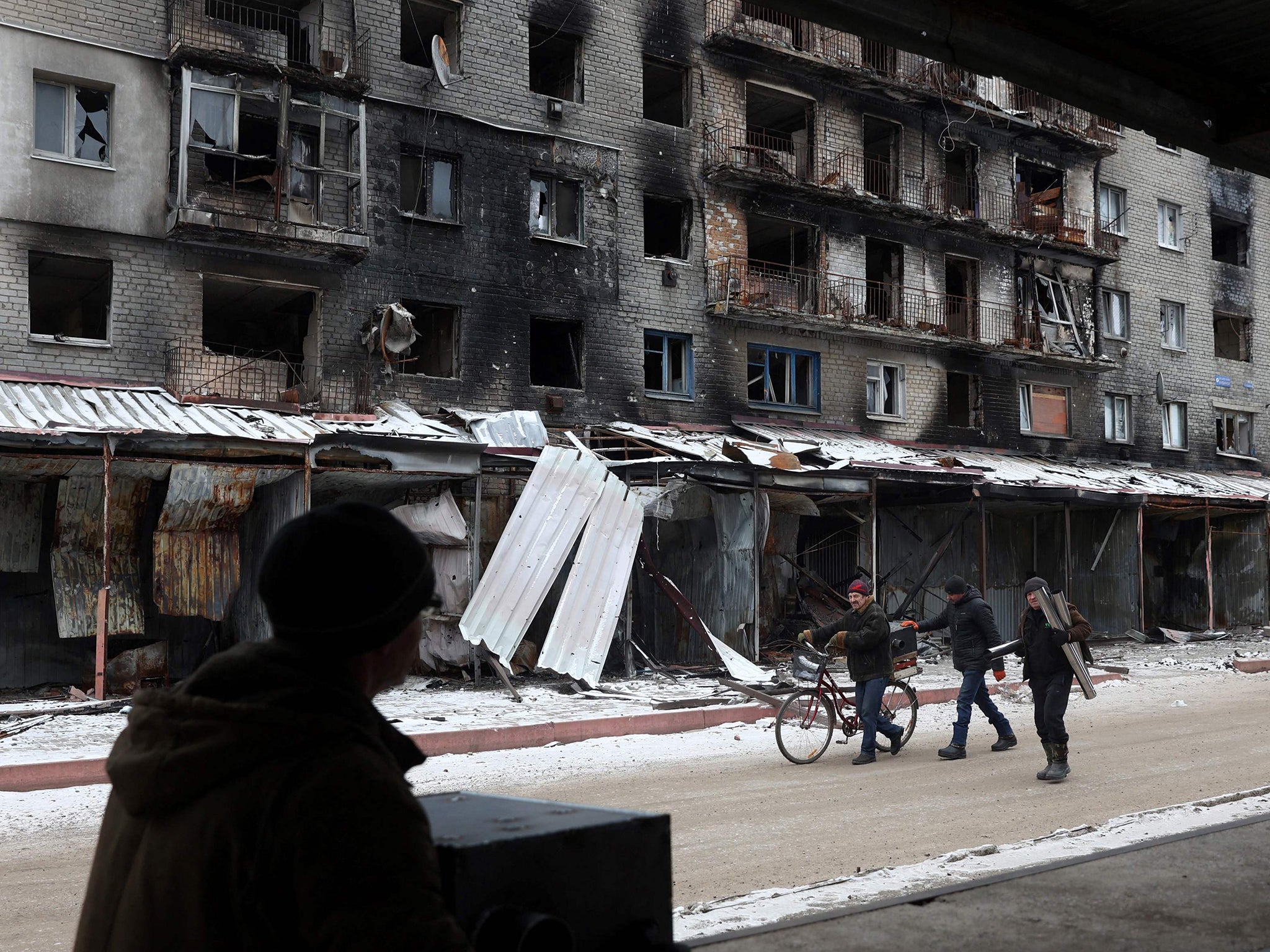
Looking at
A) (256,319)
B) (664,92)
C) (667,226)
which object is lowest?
(256,319)

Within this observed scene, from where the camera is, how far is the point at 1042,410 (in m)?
32.6

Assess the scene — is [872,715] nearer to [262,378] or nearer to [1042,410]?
[262,378]

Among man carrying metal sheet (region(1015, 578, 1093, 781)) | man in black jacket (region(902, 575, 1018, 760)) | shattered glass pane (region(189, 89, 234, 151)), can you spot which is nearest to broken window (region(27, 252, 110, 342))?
shattered glass pane (region(189, 89, 234, 151))

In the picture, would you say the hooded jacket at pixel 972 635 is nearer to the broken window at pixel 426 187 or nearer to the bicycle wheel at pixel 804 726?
the bicycle wheel at pixel 804 726

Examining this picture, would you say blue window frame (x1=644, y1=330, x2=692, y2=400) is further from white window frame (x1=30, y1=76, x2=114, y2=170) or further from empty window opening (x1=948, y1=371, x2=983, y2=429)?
white window frame (x1=30, y1=76, x2=114, y2=170)

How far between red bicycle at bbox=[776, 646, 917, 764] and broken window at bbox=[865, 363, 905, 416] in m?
17.2

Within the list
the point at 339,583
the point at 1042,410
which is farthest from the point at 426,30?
the point at 339,583

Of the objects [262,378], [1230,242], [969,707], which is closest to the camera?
[969,707]

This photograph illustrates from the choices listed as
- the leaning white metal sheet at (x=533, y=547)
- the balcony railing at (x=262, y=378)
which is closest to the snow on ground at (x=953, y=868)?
the leaning white metal sheet at (x=533, y=547)

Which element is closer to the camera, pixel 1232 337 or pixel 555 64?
pixel 555 64

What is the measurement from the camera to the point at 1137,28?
246 inches

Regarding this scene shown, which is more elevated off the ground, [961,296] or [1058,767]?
[961,296]

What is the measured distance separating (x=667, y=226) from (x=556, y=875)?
2644cm

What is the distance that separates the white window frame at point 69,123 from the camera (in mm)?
19141
